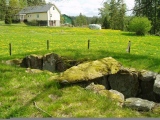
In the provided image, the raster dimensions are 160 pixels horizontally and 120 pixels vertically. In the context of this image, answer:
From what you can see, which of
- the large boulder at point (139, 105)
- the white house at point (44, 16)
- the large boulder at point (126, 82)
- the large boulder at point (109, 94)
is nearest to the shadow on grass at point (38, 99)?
the large boulder at point (109, 94)

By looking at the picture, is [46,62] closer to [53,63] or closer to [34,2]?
[53,63]

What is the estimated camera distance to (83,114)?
5.49 meters

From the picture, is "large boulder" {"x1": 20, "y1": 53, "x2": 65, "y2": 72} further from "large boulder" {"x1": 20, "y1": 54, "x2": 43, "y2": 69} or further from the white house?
the white house

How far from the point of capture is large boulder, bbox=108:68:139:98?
352 inches

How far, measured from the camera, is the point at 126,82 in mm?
9000

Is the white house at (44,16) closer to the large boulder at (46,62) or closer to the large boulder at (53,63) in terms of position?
the large boulder at (46,62)

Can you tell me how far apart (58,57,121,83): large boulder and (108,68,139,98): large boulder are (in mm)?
316

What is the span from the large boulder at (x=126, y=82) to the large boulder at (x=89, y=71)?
316mm

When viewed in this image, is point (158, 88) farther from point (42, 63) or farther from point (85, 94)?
point (42, 63)

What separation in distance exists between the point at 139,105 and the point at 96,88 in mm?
1579

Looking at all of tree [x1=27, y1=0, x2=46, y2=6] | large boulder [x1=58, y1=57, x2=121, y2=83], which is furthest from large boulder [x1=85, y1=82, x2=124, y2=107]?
tree [x1=27, y1=0, x2=46, y2=6]

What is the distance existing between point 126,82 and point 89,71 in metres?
1.82

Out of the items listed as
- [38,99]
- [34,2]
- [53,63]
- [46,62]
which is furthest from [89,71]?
[34,2]

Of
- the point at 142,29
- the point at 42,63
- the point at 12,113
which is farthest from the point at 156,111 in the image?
the point at 142,29
